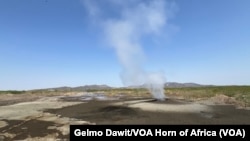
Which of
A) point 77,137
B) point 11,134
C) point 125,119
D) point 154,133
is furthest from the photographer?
point 125,119

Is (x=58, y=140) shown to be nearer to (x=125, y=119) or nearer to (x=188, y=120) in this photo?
(x=125, y=119)

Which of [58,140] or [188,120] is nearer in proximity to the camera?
[58,140]

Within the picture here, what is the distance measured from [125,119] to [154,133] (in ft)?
30.1

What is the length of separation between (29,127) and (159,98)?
1253 inches

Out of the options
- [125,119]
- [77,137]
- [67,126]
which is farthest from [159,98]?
[77,137]

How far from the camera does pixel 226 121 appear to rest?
906 inches

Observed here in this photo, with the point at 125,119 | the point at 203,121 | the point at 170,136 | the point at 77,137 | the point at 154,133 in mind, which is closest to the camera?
the point at 77,137

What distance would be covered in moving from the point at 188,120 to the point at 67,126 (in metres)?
11.5

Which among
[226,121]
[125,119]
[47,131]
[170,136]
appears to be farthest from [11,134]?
[226,121]

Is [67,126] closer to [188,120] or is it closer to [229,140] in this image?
[188,120]

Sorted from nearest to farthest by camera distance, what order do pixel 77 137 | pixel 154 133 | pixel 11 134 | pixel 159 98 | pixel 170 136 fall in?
pixel 77 137 → pixel 170 136 → pixel 154 133 → pixel 11 134 → pixel 159 98

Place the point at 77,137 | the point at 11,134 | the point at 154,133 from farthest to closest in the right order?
the point at 11,134 < the point at 154,133 < the point at 77,137

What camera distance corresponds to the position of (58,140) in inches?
659

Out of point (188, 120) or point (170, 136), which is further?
point (188, 120)
